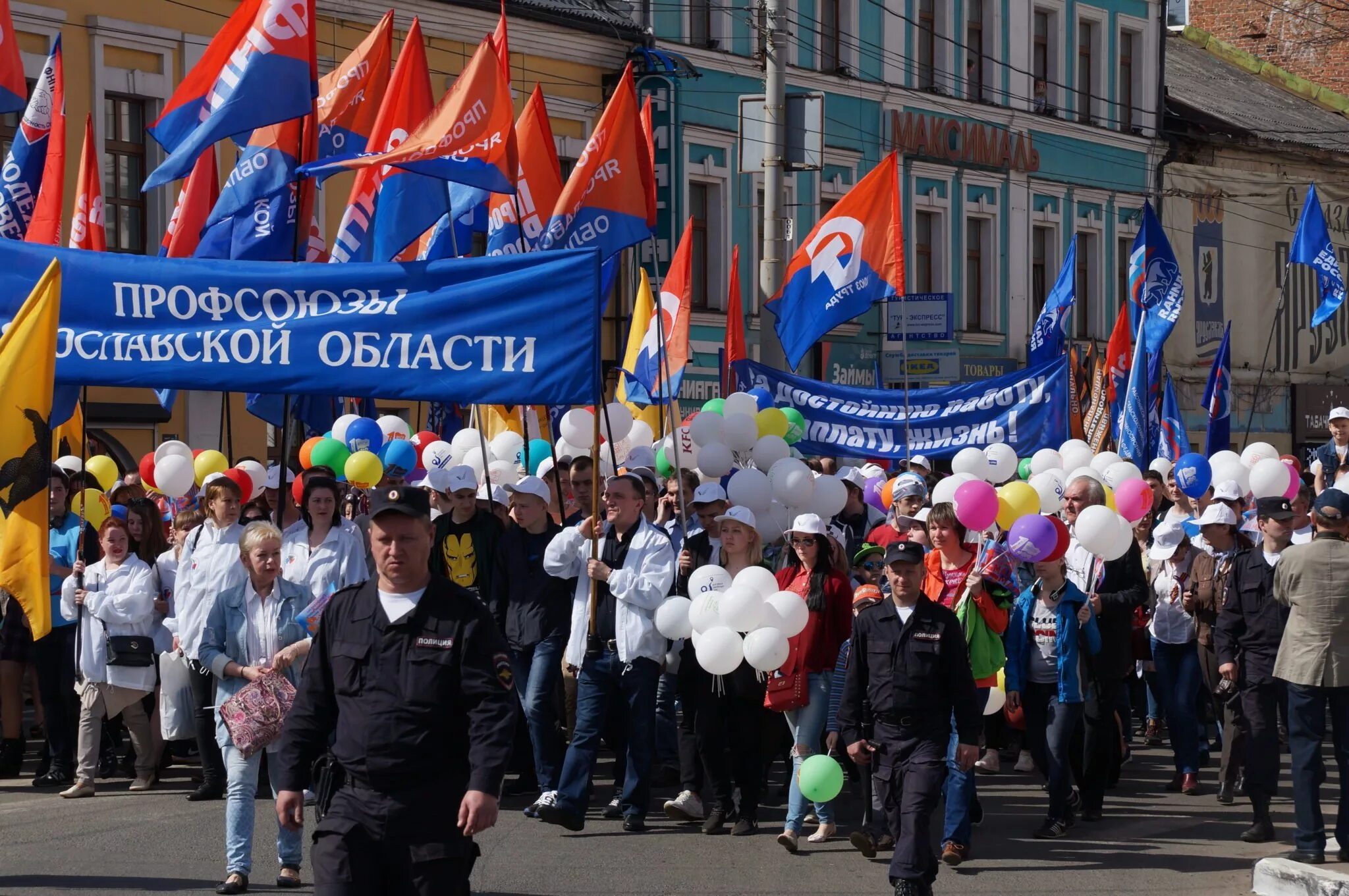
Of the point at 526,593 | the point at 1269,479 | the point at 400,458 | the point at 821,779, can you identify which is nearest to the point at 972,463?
the point at 1269,479

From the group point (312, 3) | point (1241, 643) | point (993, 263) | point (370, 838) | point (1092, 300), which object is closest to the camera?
point (370, 838)

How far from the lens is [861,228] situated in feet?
50.6

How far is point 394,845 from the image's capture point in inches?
246

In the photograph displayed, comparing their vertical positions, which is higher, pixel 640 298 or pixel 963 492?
pixel 640 298

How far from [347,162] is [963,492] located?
12.0 feet

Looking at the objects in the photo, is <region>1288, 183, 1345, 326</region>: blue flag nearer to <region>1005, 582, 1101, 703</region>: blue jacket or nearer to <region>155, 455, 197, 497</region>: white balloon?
<region>1005, 582, 1101, 703</region>: blue jacket

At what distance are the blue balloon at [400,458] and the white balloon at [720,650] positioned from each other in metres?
4.30

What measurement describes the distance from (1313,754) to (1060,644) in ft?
4.74

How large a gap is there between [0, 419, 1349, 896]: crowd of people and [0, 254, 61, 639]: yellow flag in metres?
1.06

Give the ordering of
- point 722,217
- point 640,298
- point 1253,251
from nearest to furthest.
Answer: point 640,298, point 722,217, point 1253,251

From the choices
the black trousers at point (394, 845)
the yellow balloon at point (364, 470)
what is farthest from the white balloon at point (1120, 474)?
the black trousers at point (394, 845)

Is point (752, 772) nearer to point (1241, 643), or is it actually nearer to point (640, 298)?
point (1241, 643)

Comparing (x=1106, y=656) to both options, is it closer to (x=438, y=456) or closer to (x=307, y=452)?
(x=438, y=456)

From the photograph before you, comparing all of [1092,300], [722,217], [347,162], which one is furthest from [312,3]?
[1092,300]
